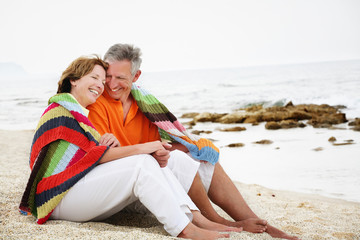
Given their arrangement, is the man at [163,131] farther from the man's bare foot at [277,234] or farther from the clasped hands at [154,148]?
the clasped hands at [154,148]

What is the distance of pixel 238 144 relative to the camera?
8.37 meters

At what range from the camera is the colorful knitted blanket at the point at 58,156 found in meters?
2.26

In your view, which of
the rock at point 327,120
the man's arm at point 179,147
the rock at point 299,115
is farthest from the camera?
the rock at point 299,115

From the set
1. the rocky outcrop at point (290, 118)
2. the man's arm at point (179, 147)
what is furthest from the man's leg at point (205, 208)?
the rocky outcrop at point (290, 118)

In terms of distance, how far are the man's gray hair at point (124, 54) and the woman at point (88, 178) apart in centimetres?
77

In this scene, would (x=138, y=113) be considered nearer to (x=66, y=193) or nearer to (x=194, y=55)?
(x=66, y=193)

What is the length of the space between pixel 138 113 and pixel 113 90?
35 centimetres

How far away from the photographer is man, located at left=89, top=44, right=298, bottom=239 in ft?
9.23

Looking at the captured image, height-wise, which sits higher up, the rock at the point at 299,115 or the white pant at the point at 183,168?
the white pant at the point at 183,168

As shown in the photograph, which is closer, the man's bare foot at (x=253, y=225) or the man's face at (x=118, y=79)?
the man's bare foot at (x=253, y=225)

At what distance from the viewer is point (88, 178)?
2.26 m

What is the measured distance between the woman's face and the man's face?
303 mm

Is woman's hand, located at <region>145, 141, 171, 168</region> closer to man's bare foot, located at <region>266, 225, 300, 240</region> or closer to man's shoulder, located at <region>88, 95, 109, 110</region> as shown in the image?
man's shoulder, located at <region>88, 95, 109, 110</region>

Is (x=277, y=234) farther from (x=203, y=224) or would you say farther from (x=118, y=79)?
(x=118, y=79)
